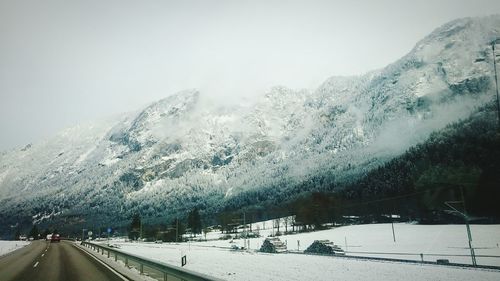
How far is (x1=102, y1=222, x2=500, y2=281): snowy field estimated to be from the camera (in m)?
27.1

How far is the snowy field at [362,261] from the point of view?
89.0ft

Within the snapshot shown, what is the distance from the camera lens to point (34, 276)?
22.1 m

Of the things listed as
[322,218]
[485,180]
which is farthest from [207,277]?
[322,218]

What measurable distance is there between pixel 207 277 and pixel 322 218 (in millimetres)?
124831

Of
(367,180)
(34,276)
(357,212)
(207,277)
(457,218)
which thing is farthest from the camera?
(367,180)

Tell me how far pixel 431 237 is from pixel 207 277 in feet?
246

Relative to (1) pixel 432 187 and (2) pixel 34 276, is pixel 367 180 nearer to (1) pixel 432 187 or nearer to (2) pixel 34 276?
(1) pixel 432 187

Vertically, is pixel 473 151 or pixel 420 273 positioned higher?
pixel 473 151

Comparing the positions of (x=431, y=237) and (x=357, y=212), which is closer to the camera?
(x=431, y=237)

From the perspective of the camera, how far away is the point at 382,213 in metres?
→ 130

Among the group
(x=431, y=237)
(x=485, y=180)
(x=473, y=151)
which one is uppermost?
(x=473, y=151)

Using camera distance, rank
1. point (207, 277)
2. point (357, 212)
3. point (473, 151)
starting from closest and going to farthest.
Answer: point (207, 277)
point (473, 151)
point (357, 212)

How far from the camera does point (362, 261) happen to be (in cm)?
4150

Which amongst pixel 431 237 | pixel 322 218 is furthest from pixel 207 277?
pixel 322 218
